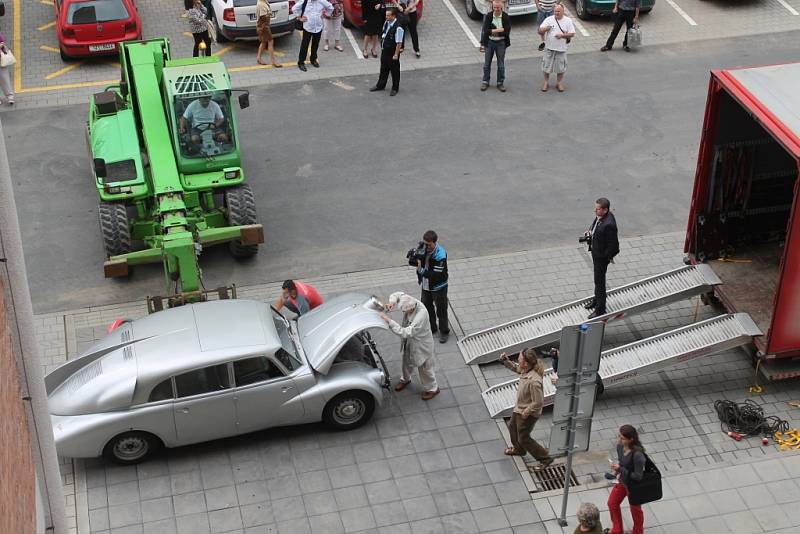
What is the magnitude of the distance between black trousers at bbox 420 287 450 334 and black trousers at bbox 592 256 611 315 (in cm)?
184

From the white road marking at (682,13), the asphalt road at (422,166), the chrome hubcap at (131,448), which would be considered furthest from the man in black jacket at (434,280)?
the white road marking at (682,13)

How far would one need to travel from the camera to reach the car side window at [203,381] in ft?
35.6

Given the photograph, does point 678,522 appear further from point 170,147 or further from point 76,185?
point 76,185

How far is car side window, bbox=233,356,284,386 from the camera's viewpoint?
1097 centimetres

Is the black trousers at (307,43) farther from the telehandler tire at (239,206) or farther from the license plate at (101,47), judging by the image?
the telehandler tire at (239,206)

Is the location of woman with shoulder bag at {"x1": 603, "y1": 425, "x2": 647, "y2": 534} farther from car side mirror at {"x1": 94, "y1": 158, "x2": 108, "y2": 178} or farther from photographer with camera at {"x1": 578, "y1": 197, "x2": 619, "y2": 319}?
car side mirror at {"x1": 94, "y1": 158, "x2": 108, "y2": 178}

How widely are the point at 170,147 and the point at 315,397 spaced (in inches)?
208

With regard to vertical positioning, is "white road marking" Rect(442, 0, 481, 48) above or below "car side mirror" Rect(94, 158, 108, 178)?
below

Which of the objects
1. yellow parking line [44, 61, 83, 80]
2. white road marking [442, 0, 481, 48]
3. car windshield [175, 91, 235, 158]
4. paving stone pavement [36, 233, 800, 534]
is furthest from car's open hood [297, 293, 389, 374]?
white road marking [442, 0, 481, 48]

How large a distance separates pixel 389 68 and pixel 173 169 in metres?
6.67

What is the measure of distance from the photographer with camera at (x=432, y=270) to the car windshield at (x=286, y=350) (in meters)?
1.80

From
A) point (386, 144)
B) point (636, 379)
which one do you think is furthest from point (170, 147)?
point (636, 379)

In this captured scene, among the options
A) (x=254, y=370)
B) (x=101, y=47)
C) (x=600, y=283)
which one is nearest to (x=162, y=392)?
(x=254, y=370)

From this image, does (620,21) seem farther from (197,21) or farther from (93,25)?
(93,25)
